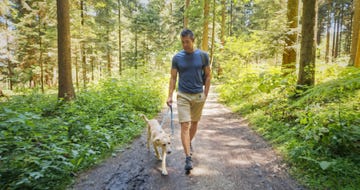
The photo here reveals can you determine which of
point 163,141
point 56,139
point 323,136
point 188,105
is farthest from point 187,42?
point 56,139

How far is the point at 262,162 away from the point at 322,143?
3.48 ft

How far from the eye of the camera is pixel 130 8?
112 feet

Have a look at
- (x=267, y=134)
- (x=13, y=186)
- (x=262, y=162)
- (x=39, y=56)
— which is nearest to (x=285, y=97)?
(x=267, y=134)

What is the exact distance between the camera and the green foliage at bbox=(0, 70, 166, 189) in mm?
3303

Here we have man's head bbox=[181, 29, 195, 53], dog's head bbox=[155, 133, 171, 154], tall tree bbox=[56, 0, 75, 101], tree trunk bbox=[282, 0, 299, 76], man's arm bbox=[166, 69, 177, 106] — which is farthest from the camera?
tree trunk bbox=[282, 0, 299, 76]

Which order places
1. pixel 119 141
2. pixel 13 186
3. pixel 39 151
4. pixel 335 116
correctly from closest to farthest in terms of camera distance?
1. pixel 13 186
2. pixel 39 151
3. pixel 335 116
4. pixel 119 141

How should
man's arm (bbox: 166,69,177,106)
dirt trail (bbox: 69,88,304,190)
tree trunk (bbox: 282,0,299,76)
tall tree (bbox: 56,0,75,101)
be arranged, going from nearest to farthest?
dirt trail (bbox: 69,88,304,190) → man's arm (bbox: 166,69,177,106) → tall tree (bbox: 56,0,75,101) → tree trunk (bbox: 282,0,299,76)

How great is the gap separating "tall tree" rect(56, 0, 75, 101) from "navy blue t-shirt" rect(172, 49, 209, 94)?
17.1 ft

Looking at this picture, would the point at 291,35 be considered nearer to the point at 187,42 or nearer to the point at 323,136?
the point at 323,136

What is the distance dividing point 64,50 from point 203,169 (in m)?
6.64

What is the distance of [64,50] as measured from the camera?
8414 mm

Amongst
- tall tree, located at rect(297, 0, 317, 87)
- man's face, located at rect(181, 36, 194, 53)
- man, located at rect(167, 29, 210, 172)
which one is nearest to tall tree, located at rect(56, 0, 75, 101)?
man, located at rect(167, 29, 210, 172)

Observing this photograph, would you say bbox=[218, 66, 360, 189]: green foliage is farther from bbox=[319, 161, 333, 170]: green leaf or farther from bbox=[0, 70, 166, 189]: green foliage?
bbox=[0, 70, 166, 189]: green foliage

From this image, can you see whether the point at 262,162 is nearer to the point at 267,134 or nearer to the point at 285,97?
the point at 267,134
